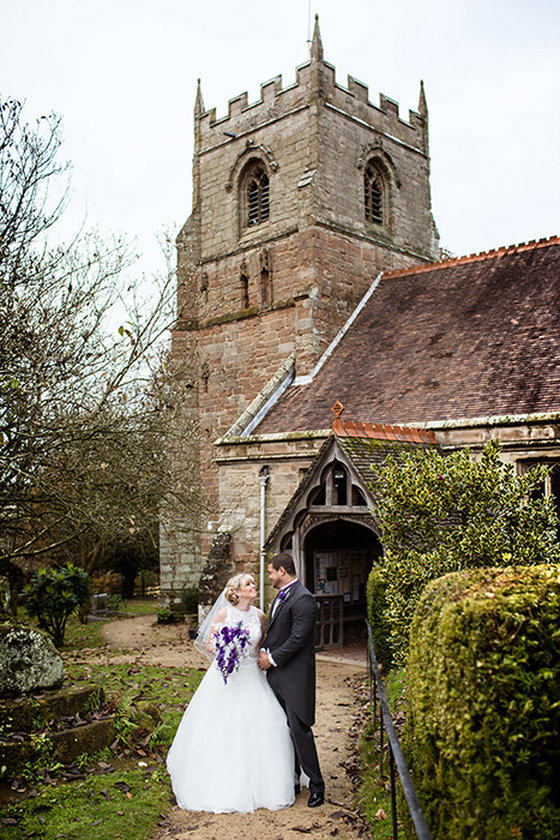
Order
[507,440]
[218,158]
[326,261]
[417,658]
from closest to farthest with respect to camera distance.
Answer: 1. [417,658]
2. [507,440]
3. [326,261]
4. [218,158]

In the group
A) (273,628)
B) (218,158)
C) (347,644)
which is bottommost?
(347,644)

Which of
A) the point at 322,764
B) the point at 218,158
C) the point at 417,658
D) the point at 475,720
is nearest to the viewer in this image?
the point at 475,720

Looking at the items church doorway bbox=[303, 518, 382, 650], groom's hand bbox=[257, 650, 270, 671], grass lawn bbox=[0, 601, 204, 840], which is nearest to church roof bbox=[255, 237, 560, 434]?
church doorway bbox=[303, 518, 382, 650]

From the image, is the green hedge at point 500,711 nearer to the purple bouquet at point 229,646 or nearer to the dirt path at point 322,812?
the dirt path at point 322,812

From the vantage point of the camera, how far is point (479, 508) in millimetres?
7766

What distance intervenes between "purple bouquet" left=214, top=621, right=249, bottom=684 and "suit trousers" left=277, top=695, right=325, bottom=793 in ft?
2.01

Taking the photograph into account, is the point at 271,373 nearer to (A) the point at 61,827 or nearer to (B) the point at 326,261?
(B) the point at 326,261

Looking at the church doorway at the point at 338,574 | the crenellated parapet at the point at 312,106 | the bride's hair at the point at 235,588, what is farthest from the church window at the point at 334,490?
the crenellated parapet at the point at 312,106

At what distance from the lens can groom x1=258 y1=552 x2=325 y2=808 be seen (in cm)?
603

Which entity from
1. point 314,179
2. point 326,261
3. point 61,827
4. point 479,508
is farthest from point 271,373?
point 61,827

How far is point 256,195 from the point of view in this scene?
2152 cm

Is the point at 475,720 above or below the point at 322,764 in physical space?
above

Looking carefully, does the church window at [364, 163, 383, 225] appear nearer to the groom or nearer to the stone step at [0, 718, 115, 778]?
the groom

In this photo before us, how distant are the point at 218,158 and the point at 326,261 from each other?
603 cm
